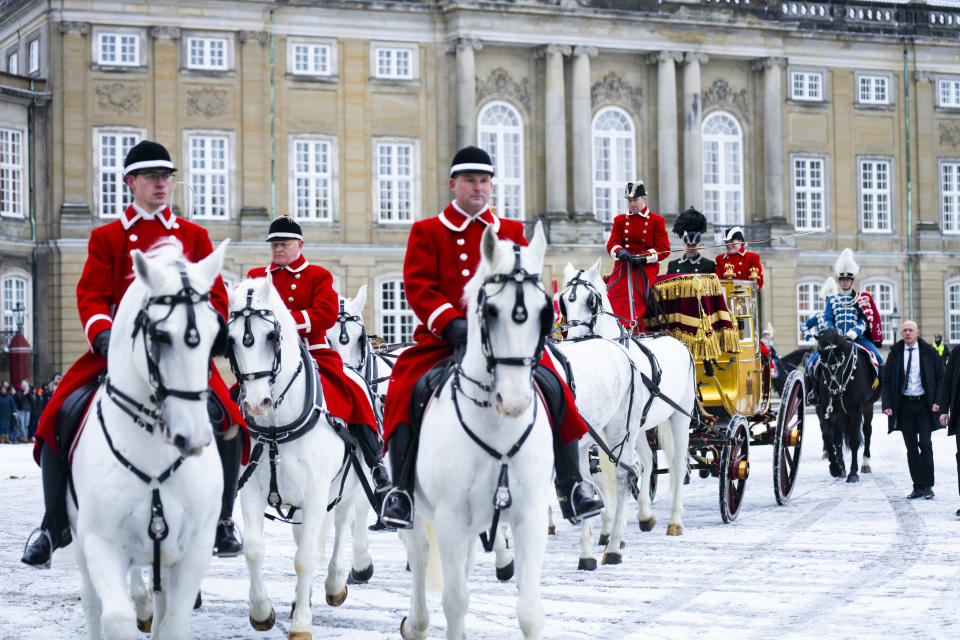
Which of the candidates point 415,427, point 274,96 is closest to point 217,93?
point 274,96

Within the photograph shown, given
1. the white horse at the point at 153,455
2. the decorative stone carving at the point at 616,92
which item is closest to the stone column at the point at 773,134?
the decorative stone carving at the point at 616,92

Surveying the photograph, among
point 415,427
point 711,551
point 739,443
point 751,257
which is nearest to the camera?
point 415,427

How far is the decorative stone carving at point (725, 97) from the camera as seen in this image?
152 ft

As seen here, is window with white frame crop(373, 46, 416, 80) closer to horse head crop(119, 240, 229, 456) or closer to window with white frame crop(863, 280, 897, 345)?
window with white frame crop(863, 280, 897, 345)

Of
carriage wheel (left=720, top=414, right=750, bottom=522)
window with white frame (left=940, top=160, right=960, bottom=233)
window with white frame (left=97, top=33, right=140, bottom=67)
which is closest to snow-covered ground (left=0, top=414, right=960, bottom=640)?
carriage wheel (left=720, top=414, right=750, bottom=522)

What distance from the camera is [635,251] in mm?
14773

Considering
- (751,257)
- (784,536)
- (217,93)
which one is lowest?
(784,536)

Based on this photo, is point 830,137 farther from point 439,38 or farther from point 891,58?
point 439,38

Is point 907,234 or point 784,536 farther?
point 907,234

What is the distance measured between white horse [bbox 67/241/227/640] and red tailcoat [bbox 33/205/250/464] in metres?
0.56

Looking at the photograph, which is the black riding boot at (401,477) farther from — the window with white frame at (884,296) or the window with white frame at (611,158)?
the window with white frame at (884,296)

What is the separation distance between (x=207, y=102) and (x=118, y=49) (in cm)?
289

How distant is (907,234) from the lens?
49.1 m

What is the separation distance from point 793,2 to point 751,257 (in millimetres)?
33109
